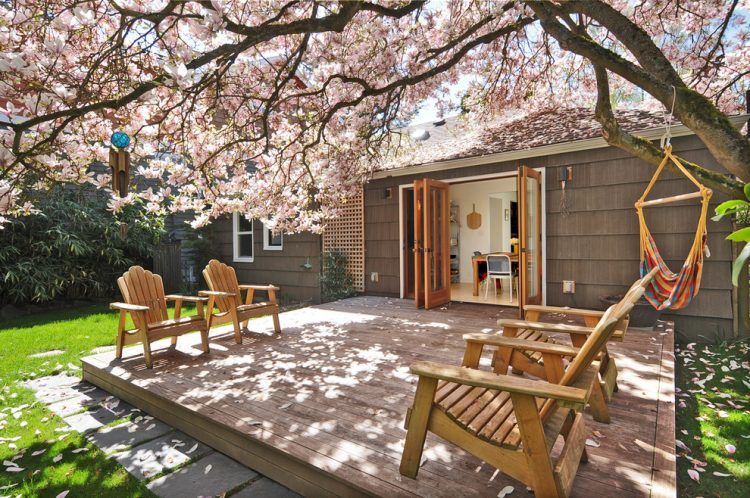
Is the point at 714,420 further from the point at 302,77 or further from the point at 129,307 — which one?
the point at 302,77

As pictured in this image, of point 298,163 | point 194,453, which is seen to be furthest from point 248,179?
point 194,453

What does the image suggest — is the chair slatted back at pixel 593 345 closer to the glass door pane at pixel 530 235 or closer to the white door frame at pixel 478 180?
the glass door pane at pixel 530 235

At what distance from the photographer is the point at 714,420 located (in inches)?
114

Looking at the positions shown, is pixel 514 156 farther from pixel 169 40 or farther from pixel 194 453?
pixel 194 453

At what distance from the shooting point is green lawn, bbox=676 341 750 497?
2203mm

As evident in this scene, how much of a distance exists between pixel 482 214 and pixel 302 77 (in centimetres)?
589

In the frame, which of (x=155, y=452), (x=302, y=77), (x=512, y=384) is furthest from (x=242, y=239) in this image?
(x=512, y=384)

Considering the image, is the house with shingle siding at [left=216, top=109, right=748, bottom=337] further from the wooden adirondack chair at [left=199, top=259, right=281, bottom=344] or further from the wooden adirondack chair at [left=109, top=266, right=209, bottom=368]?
the wooden adirondack chair at [left=109, top=266, right=209, bottom=368]

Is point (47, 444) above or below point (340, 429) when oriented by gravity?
below

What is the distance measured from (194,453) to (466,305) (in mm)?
4971

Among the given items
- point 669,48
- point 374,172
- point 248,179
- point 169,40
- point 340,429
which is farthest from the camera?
point 374,172

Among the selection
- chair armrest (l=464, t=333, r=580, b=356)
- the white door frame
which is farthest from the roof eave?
chair armrest (l=464, t=333, r=580, b=356)

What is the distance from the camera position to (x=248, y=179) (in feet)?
21.0

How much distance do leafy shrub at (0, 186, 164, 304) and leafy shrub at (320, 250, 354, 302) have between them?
3.81 meters
